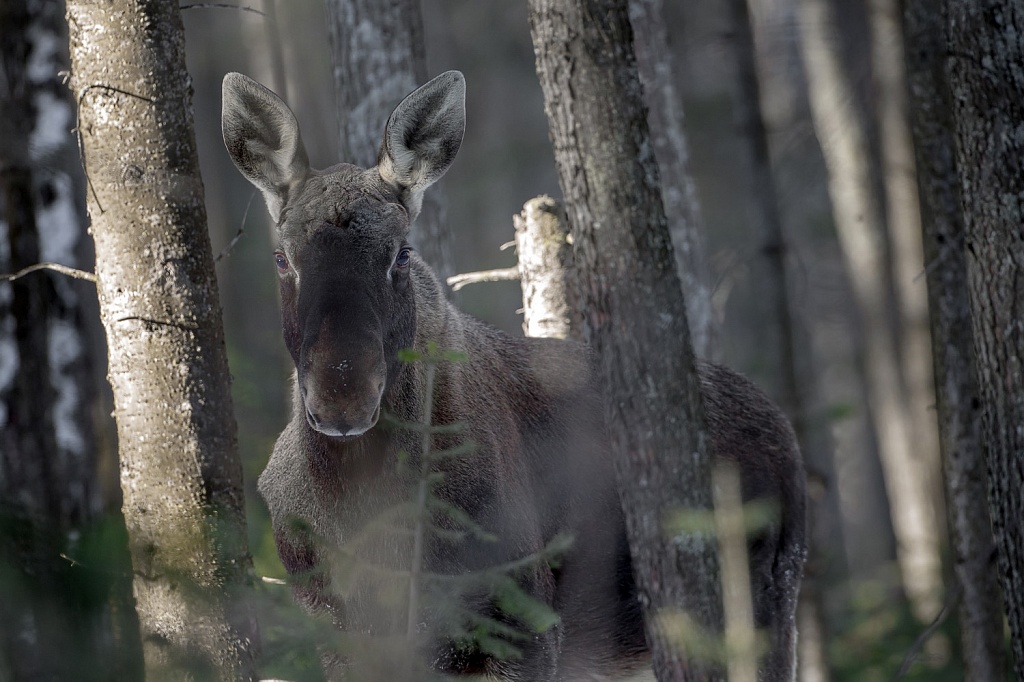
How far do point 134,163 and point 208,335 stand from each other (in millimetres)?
800

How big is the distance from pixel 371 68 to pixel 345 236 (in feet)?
11.2

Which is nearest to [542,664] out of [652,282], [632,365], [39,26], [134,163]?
[632,365]

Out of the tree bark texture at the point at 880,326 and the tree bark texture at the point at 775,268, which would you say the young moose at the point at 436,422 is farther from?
the tree bark texture at the point at 880,326

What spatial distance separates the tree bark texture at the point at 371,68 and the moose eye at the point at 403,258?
9.22 ft

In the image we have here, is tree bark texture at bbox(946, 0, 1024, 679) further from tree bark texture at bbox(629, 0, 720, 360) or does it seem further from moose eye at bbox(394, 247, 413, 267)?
tree bark texture at bbox(629, 0, 720, 360)

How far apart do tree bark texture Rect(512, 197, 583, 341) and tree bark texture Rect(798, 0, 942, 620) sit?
5.15 meters

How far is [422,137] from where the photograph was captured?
5.37 metres

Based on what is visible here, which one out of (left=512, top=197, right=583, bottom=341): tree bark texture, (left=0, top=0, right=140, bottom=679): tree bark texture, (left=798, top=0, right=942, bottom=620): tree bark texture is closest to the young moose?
(left=512, top=197, right=583, bottom=341): tree bark texture

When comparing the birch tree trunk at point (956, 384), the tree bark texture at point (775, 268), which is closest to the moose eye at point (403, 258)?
the birch tree trunk at point (956, 384)

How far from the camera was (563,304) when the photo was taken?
297 inches

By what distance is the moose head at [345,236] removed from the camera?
4102 mm

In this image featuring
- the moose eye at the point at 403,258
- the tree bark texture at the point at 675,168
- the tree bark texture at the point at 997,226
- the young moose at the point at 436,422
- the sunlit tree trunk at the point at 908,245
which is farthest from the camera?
the sunlit tree trunk at the point at 908,245

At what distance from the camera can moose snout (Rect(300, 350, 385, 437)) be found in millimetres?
4031

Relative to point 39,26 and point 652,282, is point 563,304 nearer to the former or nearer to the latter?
point 652,282
